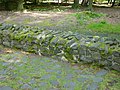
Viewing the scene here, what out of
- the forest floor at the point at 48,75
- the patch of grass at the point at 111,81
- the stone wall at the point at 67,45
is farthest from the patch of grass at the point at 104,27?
the patch of grass at the point at 111,81

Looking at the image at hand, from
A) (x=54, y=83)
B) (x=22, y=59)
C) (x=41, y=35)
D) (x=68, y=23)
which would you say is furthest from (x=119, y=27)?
(x=54, y=83)

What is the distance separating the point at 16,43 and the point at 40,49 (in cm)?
92

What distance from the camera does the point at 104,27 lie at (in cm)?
948

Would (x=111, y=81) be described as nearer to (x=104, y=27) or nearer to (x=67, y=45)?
(x=67, y=45)

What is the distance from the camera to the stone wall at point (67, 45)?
185 inches

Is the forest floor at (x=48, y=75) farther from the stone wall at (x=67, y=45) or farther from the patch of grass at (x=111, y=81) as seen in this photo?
the stone wall at (x=67, y=45)

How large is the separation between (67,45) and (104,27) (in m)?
4.68

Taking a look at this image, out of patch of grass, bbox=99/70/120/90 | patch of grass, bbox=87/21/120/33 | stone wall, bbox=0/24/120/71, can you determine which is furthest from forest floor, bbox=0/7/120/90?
Result: patch of grass, bbox=87/21/120/33

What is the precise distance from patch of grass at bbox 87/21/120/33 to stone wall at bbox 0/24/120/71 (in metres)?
3.59

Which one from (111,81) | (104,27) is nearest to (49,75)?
(111,81)

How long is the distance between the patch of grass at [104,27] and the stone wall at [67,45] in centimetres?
359

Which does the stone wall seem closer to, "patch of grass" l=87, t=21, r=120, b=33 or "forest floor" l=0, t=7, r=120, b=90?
"forest floor" l=0, t=7, r=120, b=90

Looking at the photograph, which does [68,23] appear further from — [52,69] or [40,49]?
[52,69]

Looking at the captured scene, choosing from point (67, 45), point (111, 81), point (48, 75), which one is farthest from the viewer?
point (67, 45)
